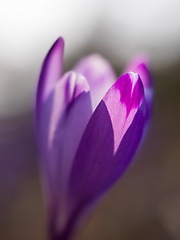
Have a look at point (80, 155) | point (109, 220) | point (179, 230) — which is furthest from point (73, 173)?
point (109, 220)

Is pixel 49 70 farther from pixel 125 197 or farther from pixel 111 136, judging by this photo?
pixel 125 197

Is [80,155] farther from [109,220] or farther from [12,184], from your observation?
[12,184]

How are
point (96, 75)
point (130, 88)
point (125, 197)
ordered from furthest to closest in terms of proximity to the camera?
point (125, 197) → point (96, 75) → point (130, 88)

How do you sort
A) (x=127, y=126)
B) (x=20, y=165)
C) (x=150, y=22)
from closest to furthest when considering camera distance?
1. (x=127, y=126)
2. (x=20, y=165)
3. (x=150, y=22)

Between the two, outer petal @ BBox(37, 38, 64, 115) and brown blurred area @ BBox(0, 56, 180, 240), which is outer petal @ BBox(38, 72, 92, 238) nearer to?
outer petal @ BBox(37, 38, 64, 115)

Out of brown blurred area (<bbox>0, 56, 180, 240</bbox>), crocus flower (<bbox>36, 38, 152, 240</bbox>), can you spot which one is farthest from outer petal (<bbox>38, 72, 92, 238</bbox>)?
brown blurred area (<bbox>0, 56, 180, 240</bbox>)

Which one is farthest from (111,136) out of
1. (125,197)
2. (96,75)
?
(125,197)

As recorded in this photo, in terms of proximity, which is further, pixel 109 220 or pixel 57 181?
pixel 109 220
